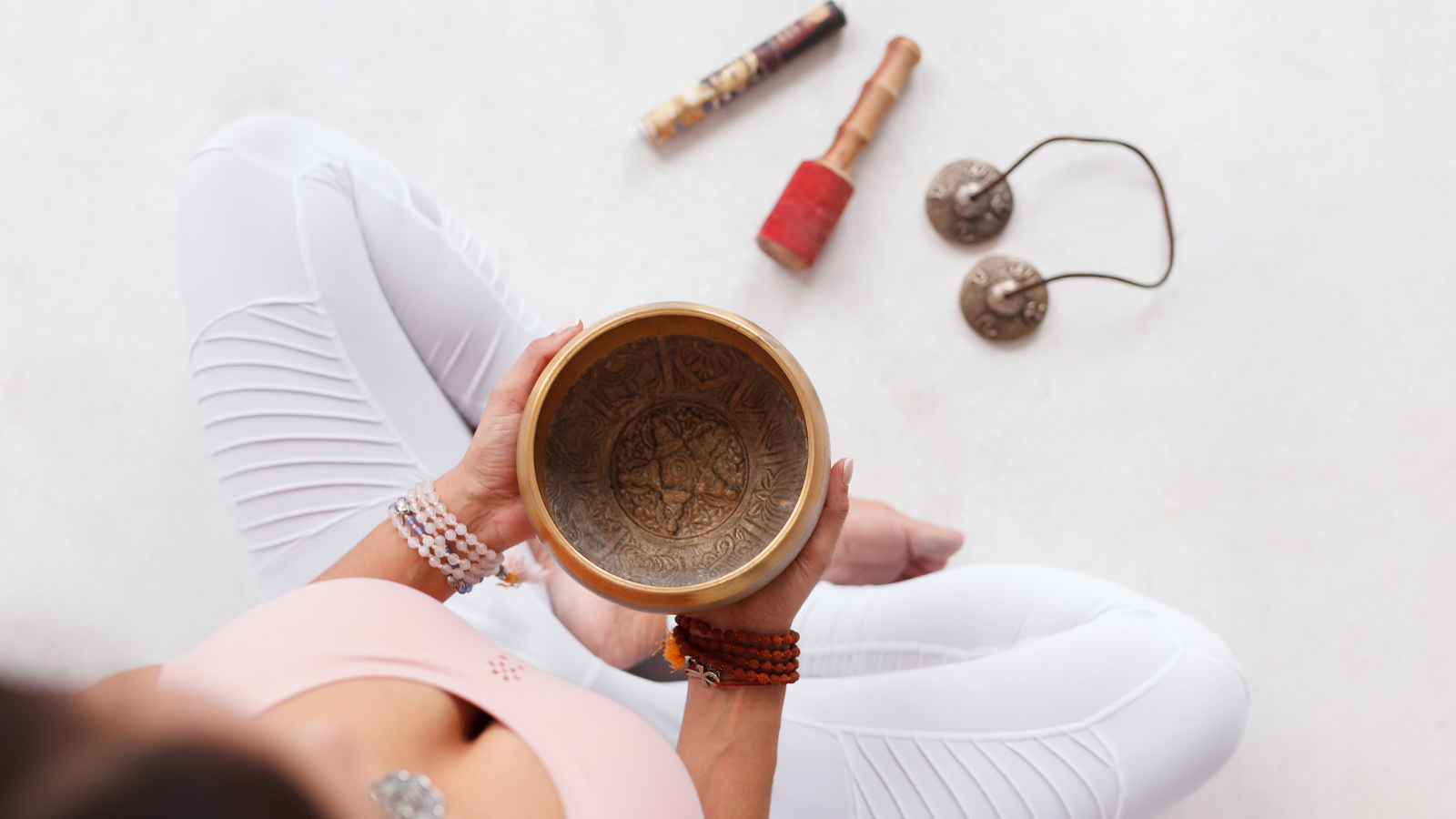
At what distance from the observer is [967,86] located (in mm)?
1078

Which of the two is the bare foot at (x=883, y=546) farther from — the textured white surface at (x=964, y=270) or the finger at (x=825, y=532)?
the finger at (x=825, y=532)

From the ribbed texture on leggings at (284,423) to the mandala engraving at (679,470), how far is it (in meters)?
0.28

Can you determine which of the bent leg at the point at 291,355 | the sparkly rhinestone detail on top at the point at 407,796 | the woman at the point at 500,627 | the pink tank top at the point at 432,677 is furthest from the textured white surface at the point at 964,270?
the sparkly rhinestone detail on top at the point at 407,796

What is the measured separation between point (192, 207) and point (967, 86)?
94 centimetres

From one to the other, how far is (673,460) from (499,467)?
137 mm

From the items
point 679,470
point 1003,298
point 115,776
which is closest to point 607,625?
point 679,470

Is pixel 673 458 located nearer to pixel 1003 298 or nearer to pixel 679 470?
pixel 679 470

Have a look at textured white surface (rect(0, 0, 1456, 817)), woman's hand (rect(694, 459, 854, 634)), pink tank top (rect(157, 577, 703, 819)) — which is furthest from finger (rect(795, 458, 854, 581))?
textured white surface (rect(0, 0, 1456, 817))

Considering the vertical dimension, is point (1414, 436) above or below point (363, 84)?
below

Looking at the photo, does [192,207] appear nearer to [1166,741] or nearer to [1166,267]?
[1166,741]

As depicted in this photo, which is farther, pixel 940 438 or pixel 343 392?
pixel 940 438

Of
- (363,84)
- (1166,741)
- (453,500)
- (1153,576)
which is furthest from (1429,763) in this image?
(363,84)

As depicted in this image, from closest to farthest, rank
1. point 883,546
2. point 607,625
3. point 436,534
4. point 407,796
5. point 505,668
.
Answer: point 407,796 < point 505,668 < point 436,534 < point 607,625 < point 883,546

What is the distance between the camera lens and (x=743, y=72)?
3.48 feet
